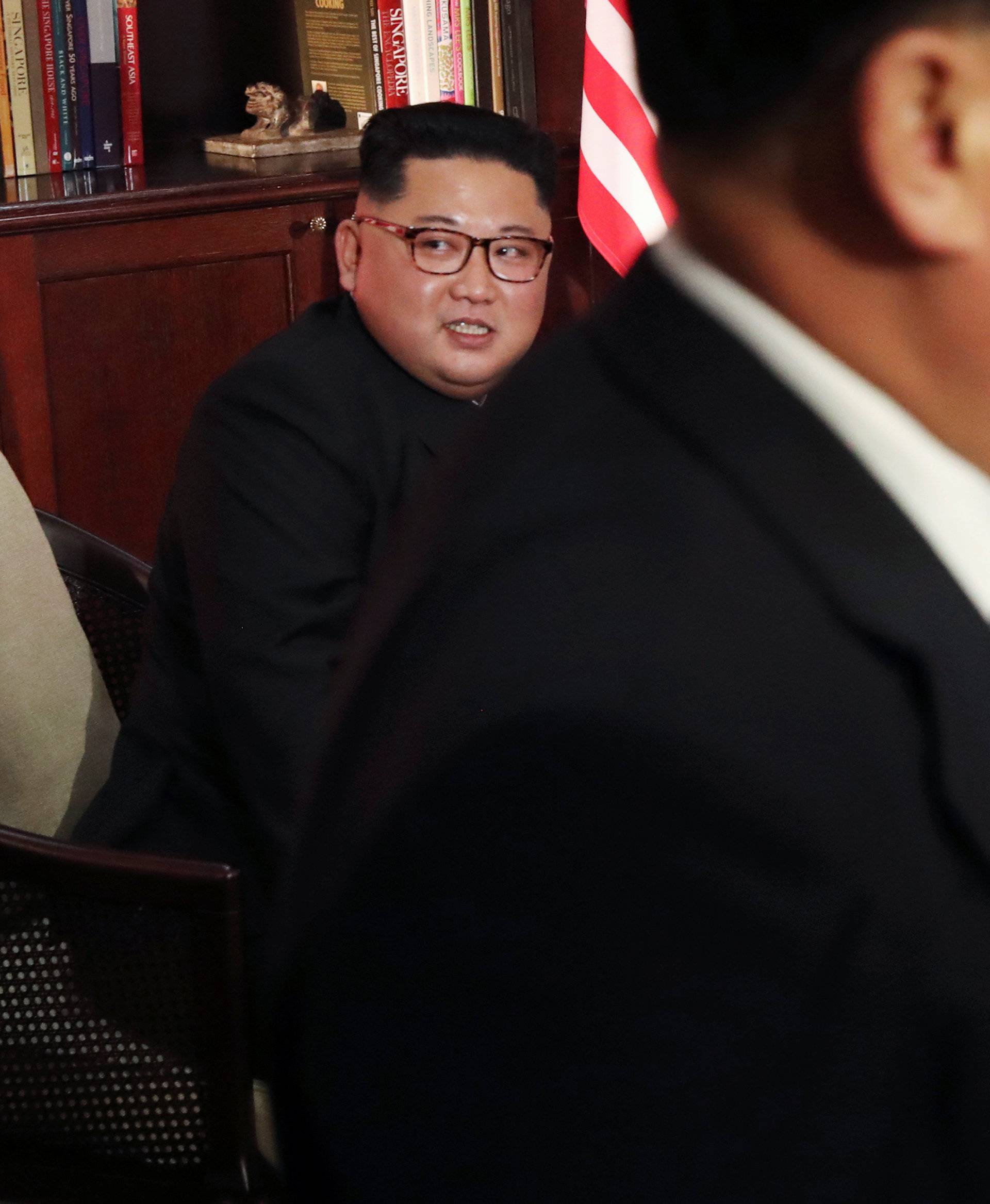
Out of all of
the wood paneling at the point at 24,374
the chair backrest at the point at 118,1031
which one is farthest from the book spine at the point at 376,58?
the chair backrest at the point at 118,1031

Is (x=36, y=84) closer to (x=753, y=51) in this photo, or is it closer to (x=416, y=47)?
(x=416, y=47)

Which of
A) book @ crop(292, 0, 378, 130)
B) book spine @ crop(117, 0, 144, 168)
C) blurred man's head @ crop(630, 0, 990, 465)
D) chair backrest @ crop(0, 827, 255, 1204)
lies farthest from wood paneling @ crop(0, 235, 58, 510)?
blurred man's head @ crop(630, 0, 990, 465)

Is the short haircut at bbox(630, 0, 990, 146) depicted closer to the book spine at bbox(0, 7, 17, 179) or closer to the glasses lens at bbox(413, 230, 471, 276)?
the glasses lens at bbox(413, 230, 471, 276)

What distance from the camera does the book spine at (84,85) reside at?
2.69 metres

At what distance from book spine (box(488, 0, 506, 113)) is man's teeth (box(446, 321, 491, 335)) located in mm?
1090

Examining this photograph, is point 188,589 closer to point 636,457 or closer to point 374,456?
point 374,456

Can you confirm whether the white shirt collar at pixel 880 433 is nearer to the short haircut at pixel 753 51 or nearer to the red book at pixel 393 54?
the short haircut at pixel 753 51

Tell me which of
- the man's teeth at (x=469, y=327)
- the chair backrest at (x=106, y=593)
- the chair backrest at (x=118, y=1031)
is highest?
the man's teeth at (x=469, y=327)

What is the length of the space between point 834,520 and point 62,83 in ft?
8.75

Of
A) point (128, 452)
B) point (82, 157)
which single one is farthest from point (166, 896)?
point (82, 157)

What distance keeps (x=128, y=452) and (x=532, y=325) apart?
1019 mm

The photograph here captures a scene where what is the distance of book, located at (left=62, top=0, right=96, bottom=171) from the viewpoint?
2.68m

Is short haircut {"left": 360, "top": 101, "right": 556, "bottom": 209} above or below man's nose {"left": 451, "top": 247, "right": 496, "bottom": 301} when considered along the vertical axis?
above

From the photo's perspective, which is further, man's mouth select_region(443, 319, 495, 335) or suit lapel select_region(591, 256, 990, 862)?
man's mouth select_region(443, 319, 495, 335)
